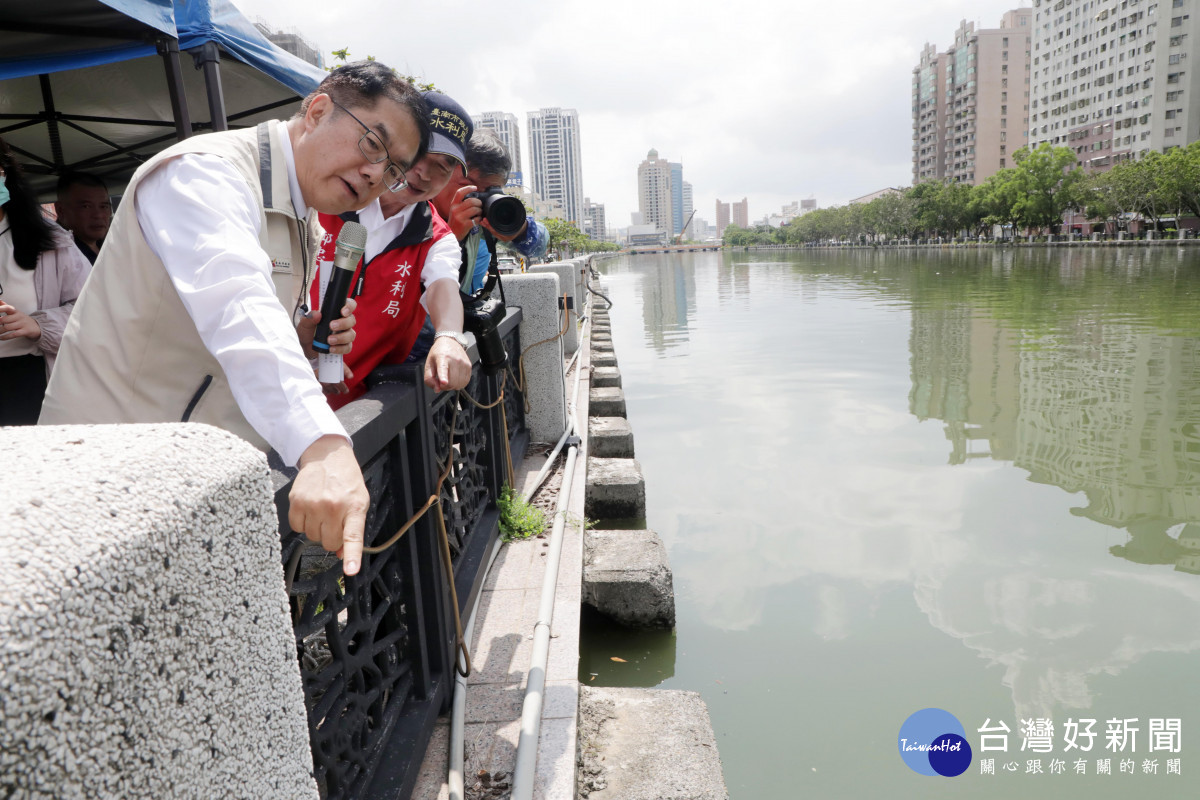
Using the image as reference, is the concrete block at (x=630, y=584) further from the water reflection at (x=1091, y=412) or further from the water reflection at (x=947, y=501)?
the water reflection at (x=1091, y=412)

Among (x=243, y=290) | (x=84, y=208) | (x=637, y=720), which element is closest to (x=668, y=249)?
(x=84, y=208)

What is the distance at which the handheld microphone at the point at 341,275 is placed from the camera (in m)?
1.65

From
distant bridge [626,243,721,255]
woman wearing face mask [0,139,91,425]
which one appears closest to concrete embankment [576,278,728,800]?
woman wearing face mask [0,139,91,425]

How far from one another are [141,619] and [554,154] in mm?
166138

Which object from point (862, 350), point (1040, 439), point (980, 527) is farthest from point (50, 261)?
point (862, 350)

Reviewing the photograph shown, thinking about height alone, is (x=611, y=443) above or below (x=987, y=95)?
below

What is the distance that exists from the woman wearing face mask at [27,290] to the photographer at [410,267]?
41.5 inches

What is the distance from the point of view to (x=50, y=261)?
2.76 meters

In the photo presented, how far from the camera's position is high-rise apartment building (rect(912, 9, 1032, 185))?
92500mm

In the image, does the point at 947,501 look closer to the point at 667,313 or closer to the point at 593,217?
the point at 667,313

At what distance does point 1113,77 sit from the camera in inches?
2744

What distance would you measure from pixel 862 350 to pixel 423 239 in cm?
1002

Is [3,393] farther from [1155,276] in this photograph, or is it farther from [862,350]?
[1155,276]

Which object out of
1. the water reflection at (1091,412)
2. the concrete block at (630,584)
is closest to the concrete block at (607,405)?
the water reflection at (1091,412)
